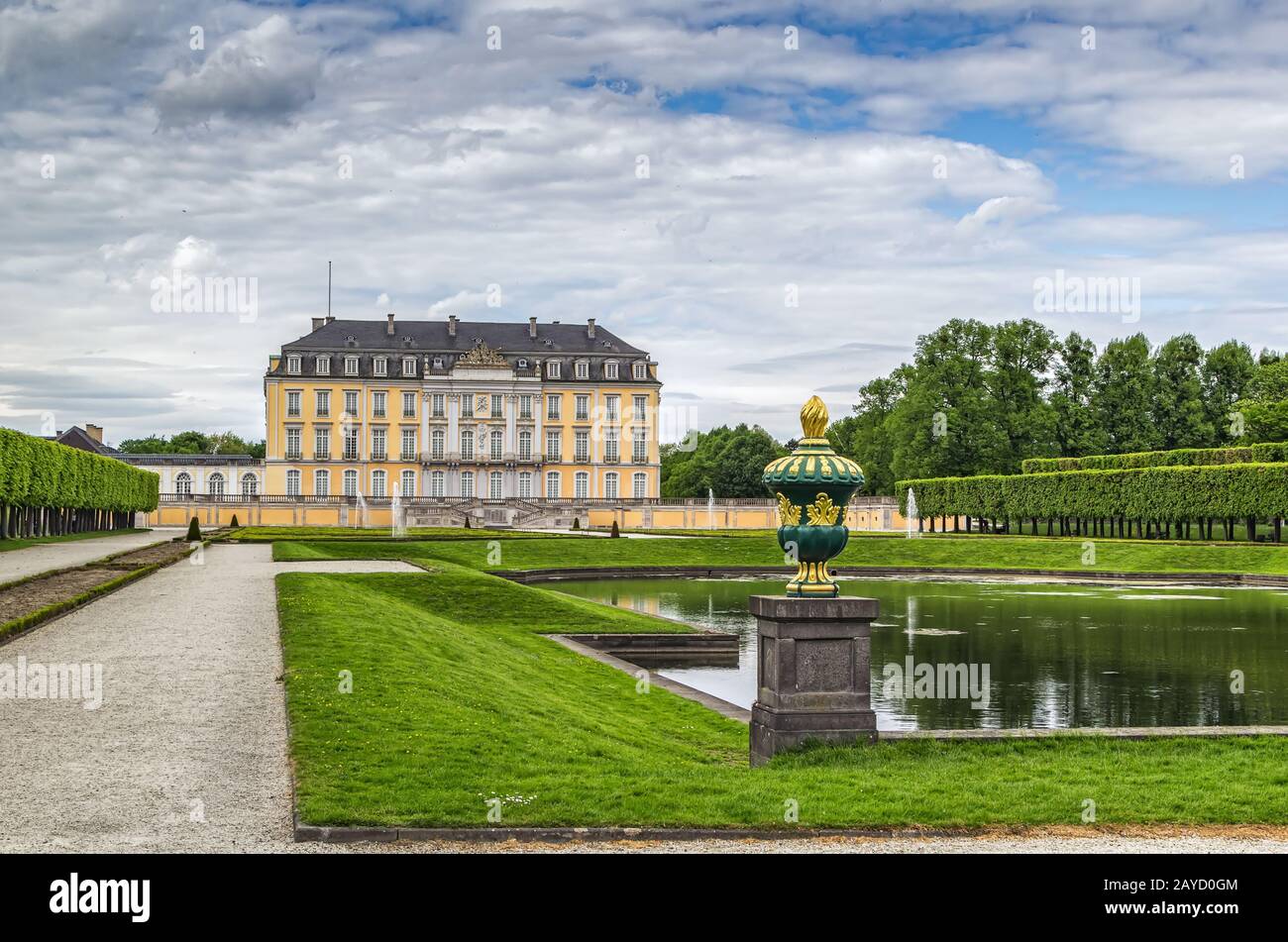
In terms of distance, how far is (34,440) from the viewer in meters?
40.2

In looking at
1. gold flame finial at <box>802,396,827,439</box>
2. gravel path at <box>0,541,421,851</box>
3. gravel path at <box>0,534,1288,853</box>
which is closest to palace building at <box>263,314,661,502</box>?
gravel path at <box>0,541,421,851</box>

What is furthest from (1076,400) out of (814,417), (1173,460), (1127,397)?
(814,417)

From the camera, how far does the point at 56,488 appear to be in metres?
43.0

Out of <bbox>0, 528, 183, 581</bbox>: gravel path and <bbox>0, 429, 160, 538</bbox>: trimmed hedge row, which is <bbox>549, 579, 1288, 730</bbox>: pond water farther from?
<bbox>0, 429, 160, 538</bbox>: trimmed hedge row

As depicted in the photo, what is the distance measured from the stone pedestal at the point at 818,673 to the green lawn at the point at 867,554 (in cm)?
2633

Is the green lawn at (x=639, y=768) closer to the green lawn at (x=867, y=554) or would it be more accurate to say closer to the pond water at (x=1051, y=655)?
the pond water at (x=1051, y=655)

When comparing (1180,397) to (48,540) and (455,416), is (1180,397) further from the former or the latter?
(48,540)

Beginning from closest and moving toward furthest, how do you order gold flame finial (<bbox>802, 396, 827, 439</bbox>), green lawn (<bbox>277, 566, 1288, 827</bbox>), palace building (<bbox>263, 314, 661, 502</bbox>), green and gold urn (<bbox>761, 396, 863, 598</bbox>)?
green lawn (<bbox>277, 566, 1288, 827</bbox>), green and gold urn (<bbox>761, 396, 863, 598</bbox>), gold flame finial (<bbox>802, 396, 827, 439</bbox>), palace building (<bbox>263, 314, 661, 502</bbox>)

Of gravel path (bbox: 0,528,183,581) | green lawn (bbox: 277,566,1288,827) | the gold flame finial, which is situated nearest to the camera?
green lawn (bbox: 277,566,1288,827)

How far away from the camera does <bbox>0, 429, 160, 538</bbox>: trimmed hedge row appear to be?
3762 cm

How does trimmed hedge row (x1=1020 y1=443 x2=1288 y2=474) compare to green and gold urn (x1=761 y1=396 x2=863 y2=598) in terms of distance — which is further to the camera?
trimmed hedge row (x1=1020 y1=443 x2=1288 y2=474)

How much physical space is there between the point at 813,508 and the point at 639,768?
8.01 ft

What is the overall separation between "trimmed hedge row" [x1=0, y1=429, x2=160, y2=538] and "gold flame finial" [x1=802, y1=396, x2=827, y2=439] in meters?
32.2
